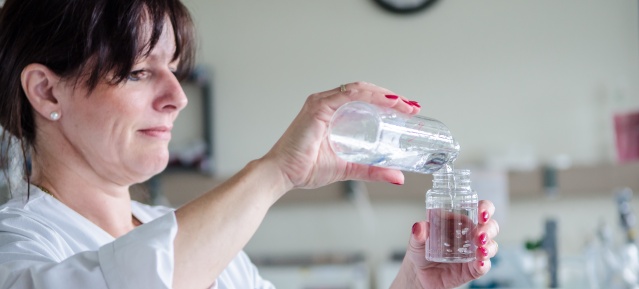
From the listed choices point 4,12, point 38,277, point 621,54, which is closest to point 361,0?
point 621,54

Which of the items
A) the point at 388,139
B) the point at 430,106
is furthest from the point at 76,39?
the point at 430,106

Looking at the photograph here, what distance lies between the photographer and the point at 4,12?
1317 mm

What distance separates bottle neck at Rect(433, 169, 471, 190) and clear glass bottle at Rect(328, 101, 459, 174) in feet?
0.10

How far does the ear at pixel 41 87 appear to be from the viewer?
1259mm

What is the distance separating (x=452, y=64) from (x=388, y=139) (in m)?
3.04

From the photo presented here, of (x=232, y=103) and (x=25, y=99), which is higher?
(x=25, y=99)

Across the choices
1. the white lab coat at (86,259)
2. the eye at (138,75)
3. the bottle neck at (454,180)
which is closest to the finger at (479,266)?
the bottle neck at (454,180)

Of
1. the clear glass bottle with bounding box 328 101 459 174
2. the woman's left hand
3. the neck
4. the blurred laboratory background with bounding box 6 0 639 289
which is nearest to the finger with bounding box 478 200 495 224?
the woman's left hand

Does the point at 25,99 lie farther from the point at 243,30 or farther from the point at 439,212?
the point at 243,30

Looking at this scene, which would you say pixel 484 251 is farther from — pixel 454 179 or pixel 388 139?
pixel 388 139

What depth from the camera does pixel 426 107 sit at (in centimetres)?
408

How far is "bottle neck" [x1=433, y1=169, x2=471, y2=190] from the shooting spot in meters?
1.17

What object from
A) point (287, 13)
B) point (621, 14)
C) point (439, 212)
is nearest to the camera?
point (439, 212)

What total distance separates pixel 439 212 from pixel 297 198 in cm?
293
